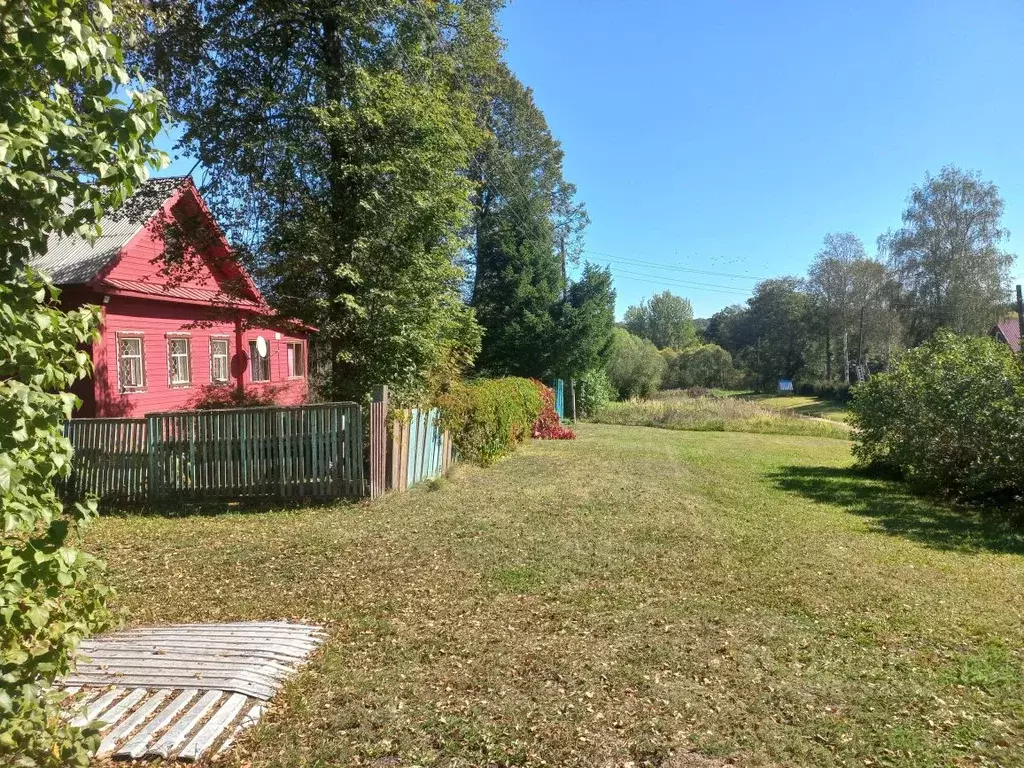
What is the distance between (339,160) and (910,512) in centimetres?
1195

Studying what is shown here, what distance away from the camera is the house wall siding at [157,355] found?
14.5 meters

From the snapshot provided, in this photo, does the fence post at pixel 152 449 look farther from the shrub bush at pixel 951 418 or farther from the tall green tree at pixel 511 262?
the tall green tree at pixel 511 262

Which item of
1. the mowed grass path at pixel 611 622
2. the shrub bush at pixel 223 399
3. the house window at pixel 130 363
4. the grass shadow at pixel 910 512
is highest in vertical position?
the house window at pixel 130 363

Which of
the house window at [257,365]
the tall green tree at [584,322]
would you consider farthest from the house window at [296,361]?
the tall green tree at [584,322]

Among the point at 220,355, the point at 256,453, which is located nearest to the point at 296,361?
the point at 220,355

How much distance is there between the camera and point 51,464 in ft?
7.37

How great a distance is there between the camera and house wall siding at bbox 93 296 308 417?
570 inches

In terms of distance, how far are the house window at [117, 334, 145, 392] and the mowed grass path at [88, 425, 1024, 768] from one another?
707 centimetres

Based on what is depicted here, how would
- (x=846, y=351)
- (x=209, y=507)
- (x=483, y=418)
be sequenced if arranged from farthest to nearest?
(x=846, y=351) < (x=483, y=418) < (x=209, y=507)

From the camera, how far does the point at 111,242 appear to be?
1529 cm

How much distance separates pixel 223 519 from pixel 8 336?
8.06 m

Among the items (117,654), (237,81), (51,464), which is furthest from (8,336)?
(237,81)

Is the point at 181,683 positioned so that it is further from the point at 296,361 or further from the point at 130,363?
the point at 296,361

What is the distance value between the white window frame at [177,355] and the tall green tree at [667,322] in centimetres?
8208
